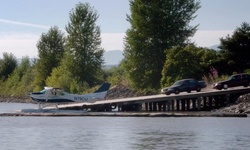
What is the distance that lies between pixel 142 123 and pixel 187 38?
37149 millimetres

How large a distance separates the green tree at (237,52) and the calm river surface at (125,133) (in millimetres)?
21576

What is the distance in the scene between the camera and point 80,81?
104 metres

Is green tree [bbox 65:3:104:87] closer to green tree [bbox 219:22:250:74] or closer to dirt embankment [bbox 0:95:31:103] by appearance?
dirt embankment [bbox 0:95:31:103]

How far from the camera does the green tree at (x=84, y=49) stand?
345 feet

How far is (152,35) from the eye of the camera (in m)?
87.3

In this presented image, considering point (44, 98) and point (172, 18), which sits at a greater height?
point (172, 18)

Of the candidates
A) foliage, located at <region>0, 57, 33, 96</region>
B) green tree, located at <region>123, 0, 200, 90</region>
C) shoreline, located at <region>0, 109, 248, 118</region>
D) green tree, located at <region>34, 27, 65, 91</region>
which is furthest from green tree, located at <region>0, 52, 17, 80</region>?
shoreline, located at <region>0, 109, 248, 118</region>

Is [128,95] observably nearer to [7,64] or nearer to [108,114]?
[108,114]

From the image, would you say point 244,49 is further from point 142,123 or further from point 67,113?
point 142,123

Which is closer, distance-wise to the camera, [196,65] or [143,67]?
[196,65]

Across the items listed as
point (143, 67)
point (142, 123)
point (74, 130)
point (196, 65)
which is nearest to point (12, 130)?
point (74, 130)

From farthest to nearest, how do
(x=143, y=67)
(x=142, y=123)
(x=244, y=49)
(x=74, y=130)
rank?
(x=143, y=67)
(x=244, y=49)
(x=142, y=123)
(x=74, y=130)

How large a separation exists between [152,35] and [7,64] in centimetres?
6604

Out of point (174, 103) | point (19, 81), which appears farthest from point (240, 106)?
point (19, 81)
